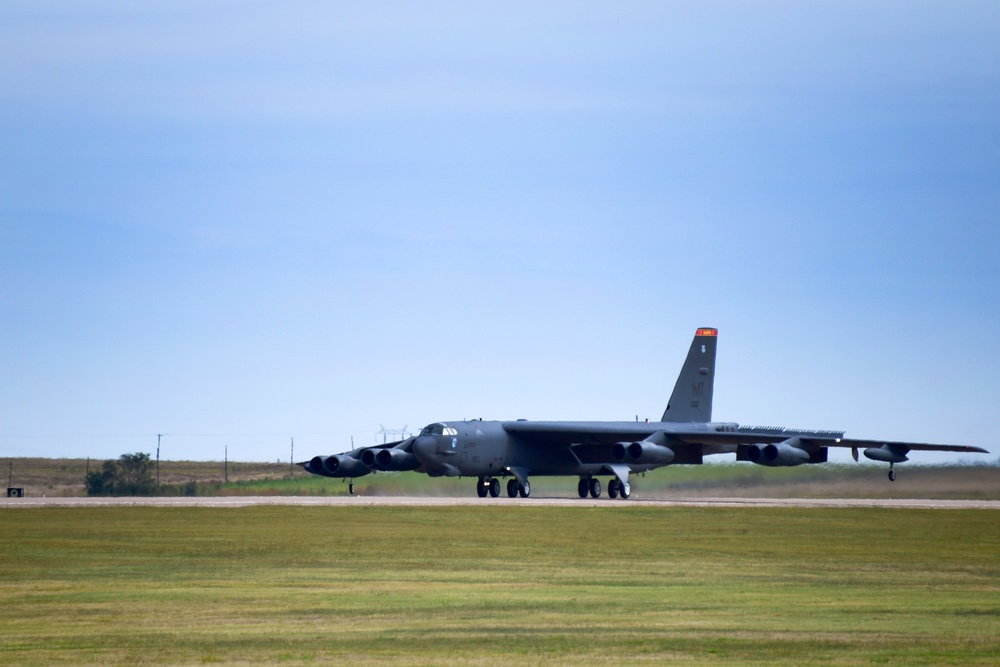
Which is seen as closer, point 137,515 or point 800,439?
point 137,515

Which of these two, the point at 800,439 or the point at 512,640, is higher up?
the point at 800,439

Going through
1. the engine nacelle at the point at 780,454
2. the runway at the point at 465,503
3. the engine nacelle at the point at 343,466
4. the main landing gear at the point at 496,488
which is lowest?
the runway at the point at 465,503

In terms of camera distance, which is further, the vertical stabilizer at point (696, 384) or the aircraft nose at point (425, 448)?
the vertical stabilizer at point (696, 384)

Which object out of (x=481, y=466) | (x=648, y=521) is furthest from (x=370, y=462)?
(x=648, y=521)

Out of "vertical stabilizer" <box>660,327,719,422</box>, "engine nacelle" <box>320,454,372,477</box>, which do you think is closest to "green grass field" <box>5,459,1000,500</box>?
"engine nacelle" <box>320,454,372,477</box>

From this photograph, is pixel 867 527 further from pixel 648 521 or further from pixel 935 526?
pixel 648 521

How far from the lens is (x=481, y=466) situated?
51.1m

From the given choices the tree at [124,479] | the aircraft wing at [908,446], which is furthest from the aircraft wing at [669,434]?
the tree at [124,479]

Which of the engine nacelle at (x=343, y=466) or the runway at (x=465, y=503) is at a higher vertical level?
the engine nacelle at (x=343, y=466)

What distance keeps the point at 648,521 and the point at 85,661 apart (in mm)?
24147

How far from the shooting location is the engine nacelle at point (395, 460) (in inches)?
2030

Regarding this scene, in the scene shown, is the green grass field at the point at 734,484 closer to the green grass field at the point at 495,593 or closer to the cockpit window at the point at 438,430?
the cockpit window at the point at 438,430

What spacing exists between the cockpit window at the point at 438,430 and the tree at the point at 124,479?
13.8 m

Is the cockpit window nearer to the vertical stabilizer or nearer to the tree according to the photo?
the vertical stabilizer
